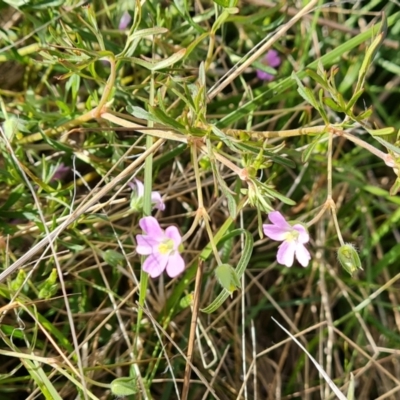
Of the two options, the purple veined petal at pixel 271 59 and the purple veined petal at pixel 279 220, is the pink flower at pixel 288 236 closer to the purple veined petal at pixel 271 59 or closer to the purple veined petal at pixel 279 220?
the purple veined petal at pixel 279 220

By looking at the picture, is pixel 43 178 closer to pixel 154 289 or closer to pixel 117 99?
pixel 117 99

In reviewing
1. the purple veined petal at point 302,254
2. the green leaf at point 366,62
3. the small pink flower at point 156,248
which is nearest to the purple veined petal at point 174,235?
the small pink flower at point 156,248

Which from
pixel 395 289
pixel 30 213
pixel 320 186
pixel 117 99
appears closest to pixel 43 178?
pixel 30 213

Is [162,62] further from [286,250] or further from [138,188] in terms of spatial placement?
[286,250]

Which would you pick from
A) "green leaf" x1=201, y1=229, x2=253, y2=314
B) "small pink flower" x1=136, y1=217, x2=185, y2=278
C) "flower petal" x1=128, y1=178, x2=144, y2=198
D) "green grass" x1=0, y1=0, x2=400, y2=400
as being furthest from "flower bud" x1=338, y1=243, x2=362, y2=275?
"flower petal" x1=128, y1=178, x2=144, y2=198

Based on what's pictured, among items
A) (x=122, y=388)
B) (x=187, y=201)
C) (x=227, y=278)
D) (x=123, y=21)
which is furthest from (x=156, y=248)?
(x=123, y=21)

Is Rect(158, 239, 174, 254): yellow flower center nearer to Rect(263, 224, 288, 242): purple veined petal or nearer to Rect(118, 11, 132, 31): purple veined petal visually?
Rect(263, 224, 288, 242): purple veined petal
